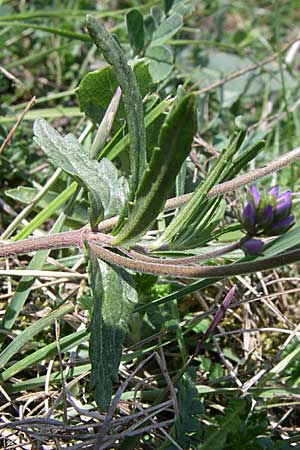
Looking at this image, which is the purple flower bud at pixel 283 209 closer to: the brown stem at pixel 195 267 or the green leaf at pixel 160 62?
the brown stem at pixel 195 267

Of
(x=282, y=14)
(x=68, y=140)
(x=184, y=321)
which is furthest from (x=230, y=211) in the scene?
(x=282, y=14)

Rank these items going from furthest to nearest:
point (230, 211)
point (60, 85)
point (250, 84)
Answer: point (250, 84)
point (60, 85)
point (230, 211)

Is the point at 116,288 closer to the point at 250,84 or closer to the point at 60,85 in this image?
the point at 60,85

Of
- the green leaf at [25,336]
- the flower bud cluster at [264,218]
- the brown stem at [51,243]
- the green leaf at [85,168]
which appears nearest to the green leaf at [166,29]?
the green leaf at [85,168]

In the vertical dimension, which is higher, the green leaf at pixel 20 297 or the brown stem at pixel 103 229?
the brown stem at pixel 103 229

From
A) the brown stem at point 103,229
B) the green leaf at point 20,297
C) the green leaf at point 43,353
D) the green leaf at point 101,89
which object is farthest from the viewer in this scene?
the green leaf at point 101,89

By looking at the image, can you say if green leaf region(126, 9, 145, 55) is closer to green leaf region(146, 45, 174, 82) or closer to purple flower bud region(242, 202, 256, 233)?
green leaf region(146, 45, 174, 82)
